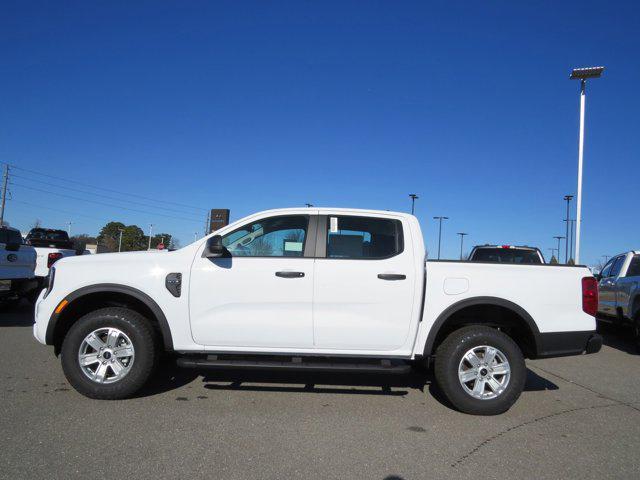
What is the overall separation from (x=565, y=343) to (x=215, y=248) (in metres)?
3.57

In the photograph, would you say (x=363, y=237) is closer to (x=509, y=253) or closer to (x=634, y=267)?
(x=509, y=253)

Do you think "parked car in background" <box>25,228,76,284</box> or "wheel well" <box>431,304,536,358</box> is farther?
"parked car in background" <box>25,228,76,284</box>

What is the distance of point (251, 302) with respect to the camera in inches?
177

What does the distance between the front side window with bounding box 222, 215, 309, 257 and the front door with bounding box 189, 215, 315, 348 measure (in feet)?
0.46

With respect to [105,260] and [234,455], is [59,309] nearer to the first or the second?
[105,260]

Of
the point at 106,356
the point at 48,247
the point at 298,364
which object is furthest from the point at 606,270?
the point at 48,247

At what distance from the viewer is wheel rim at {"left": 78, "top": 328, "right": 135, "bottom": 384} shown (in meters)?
4.49

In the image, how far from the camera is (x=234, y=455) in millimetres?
3451

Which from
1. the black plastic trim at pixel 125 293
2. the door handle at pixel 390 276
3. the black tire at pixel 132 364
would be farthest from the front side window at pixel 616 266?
the black tire at pixel 132 364

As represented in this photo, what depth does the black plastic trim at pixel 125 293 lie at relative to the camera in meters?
4.52

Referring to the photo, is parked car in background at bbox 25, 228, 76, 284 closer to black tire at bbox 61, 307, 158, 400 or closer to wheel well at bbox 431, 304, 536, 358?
black tire at bbox 61, 307, 158, 400

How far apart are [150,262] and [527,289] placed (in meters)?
3.75

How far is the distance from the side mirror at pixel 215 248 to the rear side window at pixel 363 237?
1053mm

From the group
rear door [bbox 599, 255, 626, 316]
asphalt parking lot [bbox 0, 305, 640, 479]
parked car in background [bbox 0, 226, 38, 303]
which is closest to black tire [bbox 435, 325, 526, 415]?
asphalt parking lot [bbox 0, 305, 640, 479]
